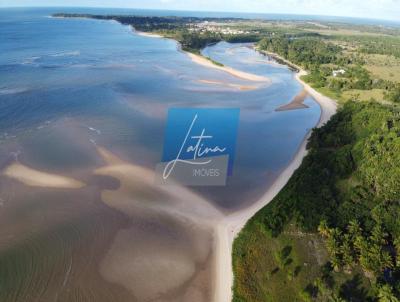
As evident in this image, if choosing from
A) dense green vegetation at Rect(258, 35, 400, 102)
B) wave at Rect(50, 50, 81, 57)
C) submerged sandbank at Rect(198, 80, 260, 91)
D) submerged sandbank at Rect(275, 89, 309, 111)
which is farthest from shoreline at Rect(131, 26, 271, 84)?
wave at Rect(50, 50, 81, 57)

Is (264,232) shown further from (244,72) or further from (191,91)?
(244,72)

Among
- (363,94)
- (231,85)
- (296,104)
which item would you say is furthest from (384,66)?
(231,85)

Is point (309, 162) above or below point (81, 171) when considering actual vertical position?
above

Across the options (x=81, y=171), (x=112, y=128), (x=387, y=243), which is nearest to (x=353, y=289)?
(x=387, y=243)

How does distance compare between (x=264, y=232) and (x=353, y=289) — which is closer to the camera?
(x=353, y=289)

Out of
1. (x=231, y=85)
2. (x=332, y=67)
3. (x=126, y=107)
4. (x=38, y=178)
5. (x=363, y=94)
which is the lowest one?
(x=38, y=178)

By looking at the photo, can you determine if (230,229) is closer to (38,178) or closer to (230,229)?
(230,229)

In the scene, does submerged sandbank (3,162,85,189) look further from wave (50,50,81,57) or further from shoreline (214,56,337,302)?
wave (50,50,81,57)
